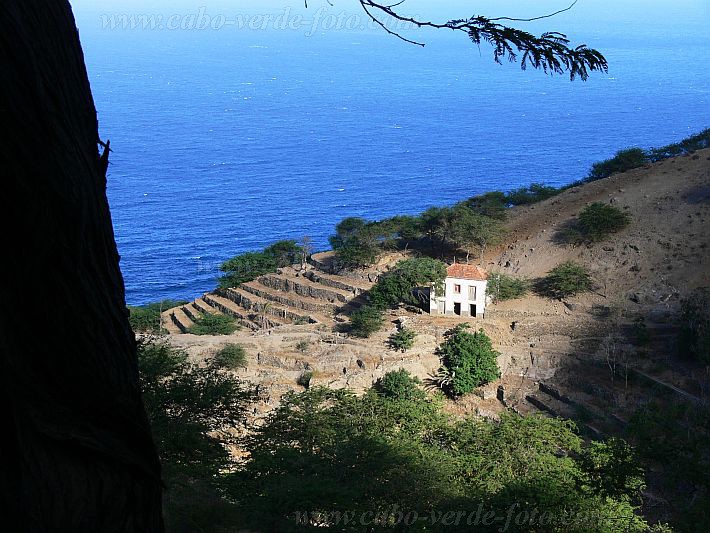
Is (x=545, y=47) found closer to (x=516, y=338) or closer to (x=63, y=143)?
(x=63, y=143)

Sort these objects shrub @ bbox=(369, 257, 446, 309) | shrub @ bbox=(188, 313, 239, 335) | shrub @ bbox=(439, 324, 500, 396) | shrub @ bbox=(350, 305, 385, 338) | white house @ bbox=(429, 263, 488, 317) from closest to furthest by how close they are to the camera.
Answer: shrub @ bbox=(439, 324, 500, 396) → shrub @ bbox=(350, 305, 385, 338) → white house @ bbox=(429, 263, 488, 317) → shrub @ bbox=(369, 257, 446, 309) → shrub @ bbox=(188, 313, 239, 335)

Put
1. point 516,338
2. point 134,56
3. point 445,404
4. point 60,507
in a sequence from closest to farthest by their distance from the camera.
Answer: point 60,507 < point 445,404 < point 516,338 < point 134,56

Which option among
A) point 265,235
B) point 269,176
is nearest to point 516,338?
point 265,235

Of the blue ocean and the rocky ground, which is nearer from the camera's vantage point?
the rocky ground

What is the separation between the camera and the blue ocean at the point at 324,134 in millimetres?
51281

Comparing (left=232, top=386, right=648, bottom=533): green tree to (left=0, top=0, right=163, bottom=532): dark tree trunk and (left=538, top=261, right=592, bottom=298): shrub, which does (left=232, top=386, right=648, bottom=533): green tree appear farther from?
(left=538, top=261, right=592, bottom=298): shrub

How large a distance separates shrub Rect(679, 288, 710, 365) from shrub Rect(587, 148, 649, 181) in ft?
42.6

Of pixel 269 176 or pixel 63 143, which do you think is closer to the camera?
pixel 63 143

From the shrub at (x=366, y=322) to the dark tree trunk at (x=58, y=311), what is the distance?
20163mm

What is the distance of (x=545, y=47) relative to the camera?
334 cm

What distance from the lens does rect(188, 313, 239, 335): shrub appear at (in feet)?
81.6

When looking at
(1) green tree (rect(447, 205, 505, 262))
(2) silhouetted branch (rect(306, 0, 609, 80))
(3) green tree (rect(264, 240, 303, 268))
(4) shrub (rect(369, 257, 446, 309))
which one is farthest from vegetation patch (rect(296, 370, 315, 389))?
(2) silhouetted branch (rect(306, 0, 609, 80))

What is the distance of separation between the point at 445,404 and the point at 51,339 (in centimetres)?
1802

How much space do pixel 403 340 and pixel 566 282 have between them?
20.4ft
